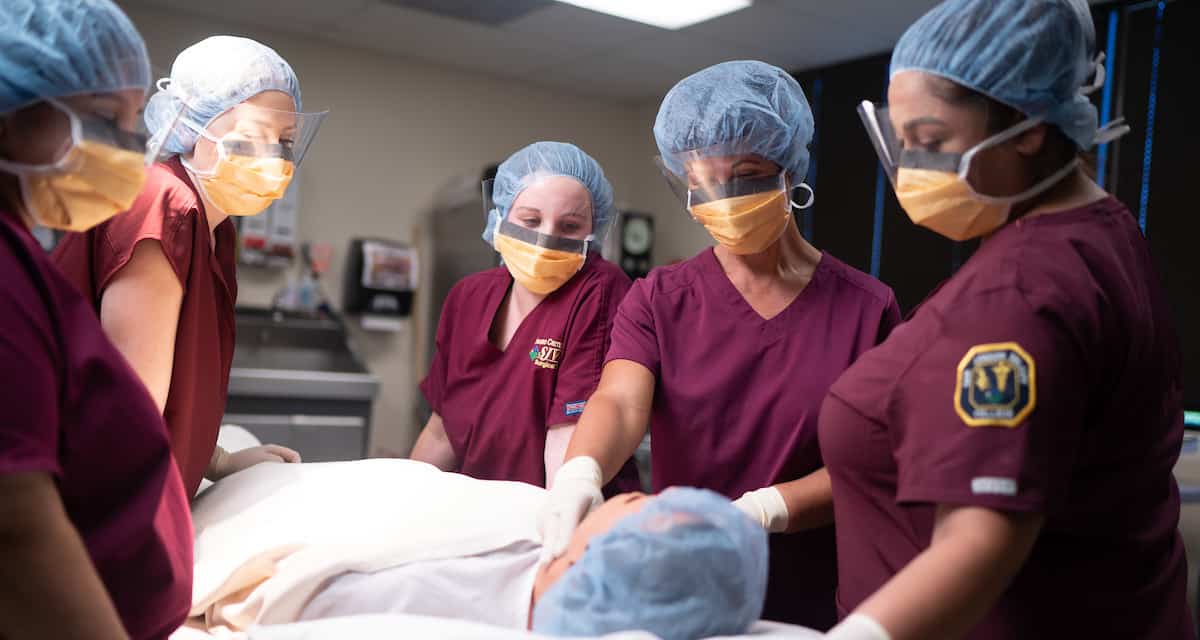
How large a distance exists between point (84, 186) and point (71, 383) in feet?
0.78

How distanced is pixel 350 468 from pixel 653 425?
0.55 metres

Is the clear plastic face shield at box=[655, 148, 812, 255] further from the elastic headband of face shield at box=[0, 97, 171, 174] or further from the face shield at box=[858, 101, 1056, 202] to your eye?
the elastic headband of face shield at box=[0, 97, 171, 174]

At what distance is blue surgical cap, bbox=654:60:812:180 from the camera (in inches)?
63.2

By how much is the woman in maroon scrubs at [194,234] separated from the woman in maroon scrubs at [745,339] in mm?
615

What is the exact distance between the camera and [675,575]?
3.54 ft

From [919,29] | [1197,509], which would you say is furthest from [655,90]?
[919,29]

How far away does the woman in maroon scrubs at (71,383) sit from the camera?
31.7 inches

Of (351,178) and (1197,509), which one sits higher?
(351,178)

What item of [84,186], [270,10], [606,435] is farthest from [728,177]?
[270,10]

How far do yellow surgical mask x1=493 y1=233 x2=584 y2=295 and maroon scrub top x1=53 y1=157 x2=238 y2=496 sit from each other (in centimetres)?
61

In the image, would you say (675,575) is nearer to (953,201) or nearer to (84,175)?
(953,201)

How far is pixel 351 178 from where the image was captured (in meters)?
5.12

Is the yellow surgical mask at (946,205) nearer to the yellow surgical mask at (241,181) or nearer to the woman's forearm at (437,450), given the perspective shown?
the yellow surgical mask at (241,181)

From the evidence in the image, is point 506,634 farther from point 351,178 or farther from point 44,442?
point 351,178
